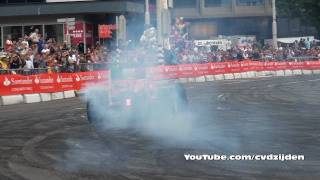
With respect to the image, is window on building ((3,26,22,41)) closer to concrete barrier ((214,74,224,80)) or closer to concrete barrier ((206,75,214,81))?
concrete barrier ((206,75,214,81))

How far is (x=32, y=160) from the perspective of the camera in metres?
9.41

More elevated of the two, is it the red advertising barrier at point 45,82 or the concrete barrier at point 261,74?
the red advertising barrier at point 45,82

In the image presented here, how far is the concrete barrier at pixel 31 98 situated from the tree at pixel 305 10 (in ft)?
139

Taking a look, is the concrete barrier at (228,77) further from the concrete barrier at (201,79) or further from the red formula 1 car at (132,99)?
the red formula 1 car at (132,99)

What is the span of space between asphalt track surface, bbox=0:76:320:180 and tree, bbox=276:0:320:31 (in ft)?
152

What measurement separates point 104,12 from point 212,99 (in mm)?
21922

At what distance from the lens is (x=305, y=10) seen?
6294 centimetres

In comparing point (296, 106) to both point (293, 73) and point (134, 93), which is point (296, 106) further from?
point (293, 73)

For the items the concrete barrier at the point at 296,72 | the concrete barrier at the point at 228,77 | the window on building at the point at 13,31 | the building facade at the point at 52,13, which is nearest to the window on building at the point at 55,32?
the building facade at the point at 52,13

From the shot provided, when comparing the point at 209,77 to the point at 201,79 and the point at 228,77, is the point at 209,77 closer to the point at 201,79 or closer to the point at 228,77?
the point at 201,79

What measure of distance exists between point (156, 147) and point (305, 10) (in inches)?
2170

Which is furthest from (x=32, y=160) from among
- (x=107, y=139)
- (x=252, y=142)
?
(x=252, y=142)

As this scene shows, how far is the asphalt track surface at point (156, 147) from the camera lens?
26.9 ft

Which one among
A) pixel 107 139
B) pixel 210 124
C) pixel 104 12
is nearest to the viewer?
pixel 107 139
